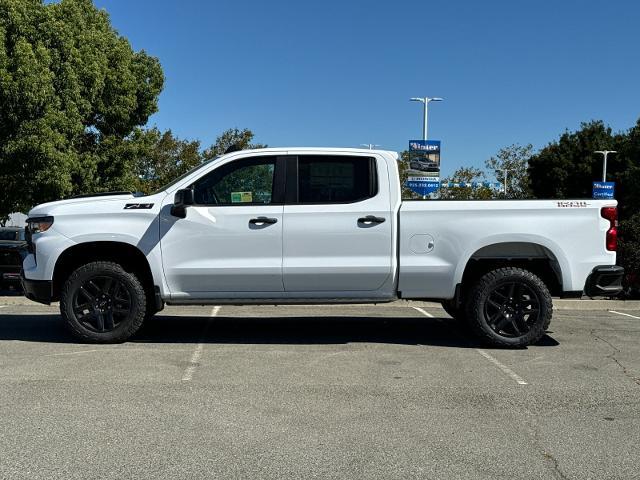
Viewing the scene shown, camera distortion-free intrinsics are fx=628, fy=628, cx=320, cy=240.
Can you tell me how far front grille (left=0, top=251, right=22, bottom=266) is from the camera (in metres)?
12.5

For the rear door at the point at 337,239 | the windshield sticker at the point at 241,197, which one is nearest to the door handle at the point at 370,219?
the rear door at the point at 337,239

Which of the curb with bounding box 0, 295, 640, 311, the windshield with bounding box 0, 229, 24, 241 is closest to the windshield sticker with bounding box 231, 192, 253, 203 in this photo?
the curb with bounding box 0, 295, 640, 311

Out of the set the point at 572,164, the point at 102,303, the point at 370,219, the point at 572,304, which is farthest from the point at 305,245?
the point at 572,164

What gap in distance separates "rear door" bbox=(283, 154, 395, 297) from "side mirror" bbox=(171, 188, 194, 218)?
101 cm

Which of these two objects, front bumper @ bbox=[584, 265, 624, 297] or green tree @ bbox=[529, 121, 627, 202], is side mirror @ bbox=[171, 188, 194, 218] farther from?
green tree @ bbox=[529, 121, 627, 202]

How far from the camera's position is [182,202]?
6.48m

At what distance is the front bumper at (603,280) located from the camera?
671cm

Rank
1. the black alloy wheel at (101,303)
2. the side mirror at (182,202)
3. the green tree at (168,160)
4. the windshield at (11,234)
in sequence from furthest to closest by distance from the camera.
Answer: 1. the green tree at (168,160)
2. the windshield at (11,234)
3. the black alloy wheel at (101,303)
4. the side mirror at (182,202)

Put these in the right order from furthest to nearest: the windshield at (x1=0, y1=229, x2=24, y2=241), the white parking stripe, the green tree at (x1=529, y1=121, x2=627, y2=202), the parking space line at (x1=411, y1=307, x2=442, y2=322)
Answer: the green tree at (x1=529, y1=121, x2=627, y2=202), the windshield at (x1=0, y1=229, x2=24, y2=241), the white parking stripe, the parking space line at (x1=411, y1=307, x2=442, y2=322)

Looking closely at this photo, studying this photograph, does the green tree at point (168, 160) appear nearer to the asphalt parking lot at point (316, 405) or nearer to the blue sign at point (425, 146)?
the blue sign at point (425, 146)

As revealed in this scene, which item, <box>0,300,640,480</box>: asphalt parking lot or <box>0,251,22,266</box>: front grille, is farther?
<box>0,251,22,266</box>: front grille

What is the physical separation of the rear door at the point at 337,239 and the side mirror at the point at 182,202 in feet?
3.32

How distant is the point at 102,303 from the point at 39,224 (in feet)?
3.51

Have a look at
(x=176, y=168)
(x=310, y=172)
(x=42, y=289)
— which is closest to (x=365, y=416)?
(x=310, y=172)
